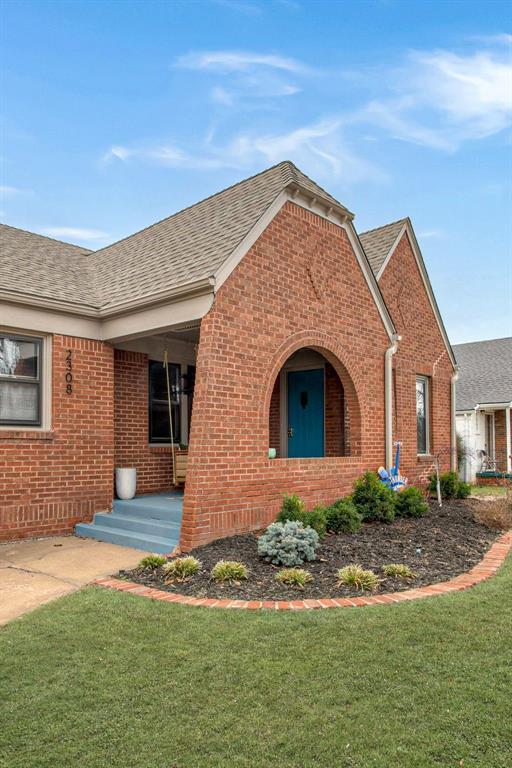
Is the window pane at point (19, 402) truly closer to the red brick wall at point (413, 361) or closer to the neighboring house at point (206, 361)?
the neighboring house at point (206, 361)

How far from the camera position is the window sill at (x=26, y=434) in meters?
7.62

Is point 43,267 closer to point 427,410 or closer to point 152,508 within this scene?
point 152,508

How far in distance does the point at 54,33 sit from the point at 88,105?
2779 mm

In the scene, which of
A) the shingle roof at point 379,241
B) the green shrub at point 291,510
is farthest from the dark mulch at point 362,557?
the shingle roof at point 379,241

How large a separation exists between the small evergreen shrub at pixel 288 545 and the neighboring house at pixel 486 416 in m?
13.0

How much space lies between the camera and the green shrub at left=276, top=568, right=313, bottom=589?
5410 mm

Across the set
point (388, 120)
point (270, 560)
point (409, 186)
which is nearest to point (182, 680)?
point (270, 560)

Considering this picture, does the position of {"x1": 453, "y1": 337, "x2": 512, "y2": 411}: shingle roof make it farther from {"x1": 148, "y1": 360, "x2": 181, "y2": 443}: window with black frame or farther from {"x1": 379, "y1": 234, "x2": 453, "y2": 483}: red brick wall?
{"x1": 148, "y1": 360, "x2": 181, "y2": 443}: window with black frame

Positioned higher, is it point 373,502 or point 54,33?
point 54,33

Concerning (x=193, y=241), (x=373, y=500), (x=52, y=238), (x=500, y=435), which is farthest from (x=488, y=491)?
(x=52, y=238)

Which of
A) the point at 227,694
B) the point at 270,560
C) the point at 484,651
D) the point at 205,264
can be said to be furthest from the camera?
the point at 205,264

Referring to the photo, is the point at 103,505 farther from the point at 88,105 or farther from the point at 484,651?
the point at 88,105

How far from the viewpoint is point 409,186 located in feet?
51.2

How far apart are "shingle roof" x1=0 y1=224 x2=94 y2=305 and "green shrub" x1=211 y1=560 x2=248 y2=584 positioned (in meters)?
4.84
